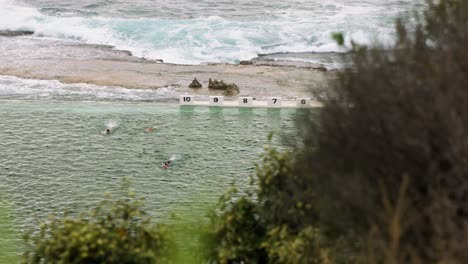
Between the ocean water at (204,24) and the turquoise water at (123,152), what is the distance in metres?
13.4

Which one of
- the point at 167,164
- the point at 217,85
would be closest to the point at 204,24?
the point at 217,85

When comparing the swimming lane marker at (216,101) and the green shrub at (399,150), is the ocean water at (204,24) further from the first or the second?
the green shrub at (399,150)

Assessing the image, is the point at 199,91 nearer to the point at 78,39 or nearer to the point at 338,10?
the point at 78,39

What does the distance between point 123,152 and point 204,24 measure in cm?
2655

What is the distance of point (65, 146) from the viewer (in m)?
20.5

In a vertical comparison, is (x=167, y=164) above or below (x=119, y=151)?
below

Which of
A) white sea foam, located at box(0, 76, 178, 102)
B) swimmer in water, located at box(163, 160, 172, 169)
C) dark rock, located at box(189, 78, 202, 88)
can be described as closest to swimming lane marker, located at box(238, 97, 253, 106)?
white sea foam, located at box(0, 76, 178, 102)

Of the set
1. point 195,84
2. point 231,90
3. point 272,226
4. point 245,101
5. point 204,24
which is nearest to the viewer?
point 272,226

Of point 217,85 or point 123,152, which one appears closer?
point 123,152

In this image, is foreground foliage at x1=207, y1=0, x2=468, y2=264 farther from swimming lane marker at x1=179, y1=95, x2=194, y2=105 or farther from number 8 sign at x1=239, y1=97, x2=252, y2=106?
swimming lane marker at x1=179, y1=95, x2=194, y2=105

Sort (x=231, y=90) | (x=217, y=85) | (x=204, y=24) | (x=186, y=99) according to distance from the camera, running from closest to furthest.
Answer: (x=186, y=99)
(x=231, y=90)
(x=217, y=85)
(x=204, y=24)

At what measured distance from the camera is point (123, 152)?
65.8ft

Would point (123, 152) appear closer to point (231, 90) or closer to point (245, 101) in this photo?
point (245, 101)

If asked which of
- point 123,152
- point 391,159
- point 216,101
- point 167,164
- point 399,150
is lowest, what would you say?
point 167,164
